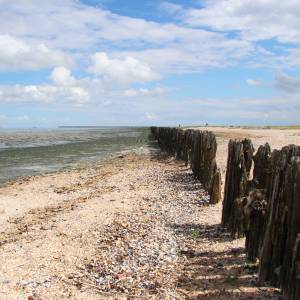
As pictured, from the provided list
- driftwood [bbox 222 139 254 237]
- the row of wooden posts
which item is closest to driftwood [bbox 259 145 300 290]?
the row of wooden posts

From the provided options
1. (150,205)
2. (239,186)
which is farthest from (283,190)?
(150,205)

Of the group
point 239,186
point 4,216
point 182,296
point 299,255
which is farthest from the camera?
point 4,216

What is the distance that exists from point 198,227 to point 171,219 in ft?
3.32

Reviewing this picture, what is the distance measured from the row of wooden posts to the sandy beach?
420 mm

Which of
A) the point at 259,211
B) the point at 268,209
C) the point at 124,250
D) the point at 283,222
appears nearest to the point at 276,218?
the point at 283,222

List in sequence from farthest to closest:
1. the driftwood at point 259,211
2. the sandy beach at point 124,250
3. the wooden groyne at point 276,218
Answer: the driftwood at point 259,211, the sandy beach at point 124,250, the wooden groyne at point 276,218

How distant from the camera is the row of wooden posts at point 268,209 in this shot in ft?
18.0

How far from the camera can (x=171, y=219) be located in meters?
10.8

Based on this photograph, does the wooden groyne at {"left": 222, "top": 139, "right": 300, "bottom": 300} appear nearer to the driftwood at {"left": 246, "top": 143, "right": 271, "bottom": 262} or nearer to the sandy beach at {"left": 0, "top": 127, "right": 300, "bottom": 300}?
the driftwood at {"left": 246, "top": 143, "right": 271, "bottom": 262}

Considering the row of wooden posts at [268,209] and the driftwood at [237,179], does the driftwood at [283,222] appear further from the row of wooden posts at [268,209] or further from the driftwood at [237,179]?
the driftwood at [237,179]

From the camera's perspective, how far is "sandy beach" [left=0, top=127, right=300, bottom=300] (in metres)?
6.88

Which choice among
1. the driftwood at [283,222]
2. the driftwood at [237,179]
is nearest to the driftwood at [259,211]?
the driftwood at [283,222]

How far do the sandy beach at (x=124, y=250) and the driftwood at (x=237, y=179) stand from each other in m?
0.32

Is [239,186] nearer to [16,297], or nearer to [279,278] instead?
[279,278]
